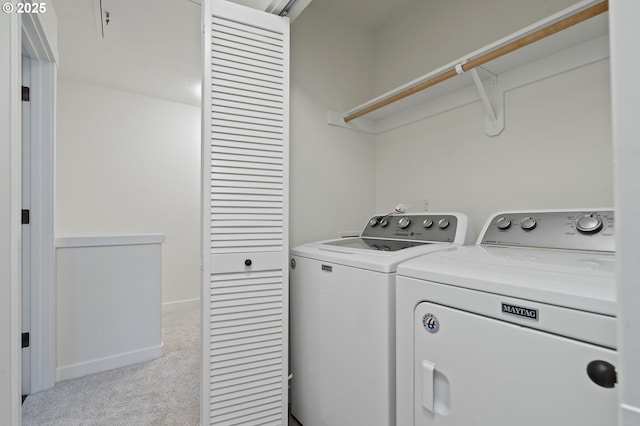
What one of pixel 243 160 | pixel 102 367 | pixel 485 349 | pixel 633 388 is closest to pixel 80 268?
pixel 102 367

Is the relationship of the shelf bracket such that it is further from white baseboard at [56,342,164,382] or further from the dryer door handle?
white baseboard at [56,342,164,382]

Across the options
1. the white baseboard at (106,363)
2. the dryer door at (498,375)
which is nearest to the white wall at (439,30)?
the dryer door at (498,375)

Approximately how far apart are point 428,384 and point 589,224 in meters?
0.89

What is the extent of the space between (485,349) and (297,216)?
1293 millimetres

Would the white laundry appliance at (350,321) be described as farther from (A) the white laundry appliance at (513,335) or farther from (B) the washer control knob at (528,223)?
(B) the washer control knob at (528,223)

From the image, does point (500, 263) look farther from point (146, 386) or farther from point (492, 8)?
point (146, 386)

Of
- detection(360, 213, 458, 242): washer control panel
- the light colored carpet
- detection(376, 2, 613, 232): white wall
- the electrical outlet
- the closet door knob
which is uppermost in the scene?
detection(376, 2, 613, 232): white wall

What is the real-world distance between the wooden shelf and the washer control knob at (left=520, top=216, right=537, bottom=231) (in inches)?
20.4

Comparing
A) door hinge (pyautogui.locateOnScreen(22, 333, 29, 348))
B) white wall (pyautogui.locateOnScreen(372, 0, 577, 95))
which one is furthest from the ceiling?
door hinge (pyautogui.locateOnScreen(22, 333, 29, 348))

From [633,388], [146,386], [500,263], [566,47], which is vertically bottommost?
[146,386]

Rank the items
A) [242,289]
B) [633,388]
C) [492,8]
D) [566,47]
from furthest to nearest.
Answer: [492,8] → [242,289] → [566,47] → [633,388]

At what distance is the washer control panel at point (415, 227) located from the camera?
5.14 ft

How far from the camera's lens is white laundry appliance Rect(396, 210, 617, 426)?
677mm

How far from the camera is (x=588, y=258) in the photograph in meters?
1.00
